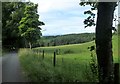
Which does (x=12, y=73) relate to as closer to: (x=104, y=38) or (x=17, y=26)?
(x=104, y=38)

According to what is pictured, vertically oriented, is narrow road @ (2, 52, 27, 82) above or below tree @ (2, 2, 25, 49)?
below

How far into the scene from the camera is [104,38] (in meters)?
11.1

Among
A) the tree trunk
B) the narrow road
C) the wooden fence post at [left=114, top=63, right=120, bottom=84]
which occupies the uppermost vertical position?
the tree trunk

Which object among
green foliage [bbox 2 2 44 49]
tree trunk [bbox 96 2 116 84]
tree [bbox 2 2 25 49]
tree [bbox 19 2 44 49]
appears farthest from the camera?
tree [bbox 2 2 25 49]

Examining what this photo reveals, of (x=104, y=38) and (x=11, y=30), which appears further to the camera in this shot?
(x=11, y=30)

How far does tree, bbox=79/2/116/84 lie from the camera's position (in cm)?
1092

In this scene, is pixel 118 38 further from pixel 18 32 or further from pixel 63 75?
pixel 18 32

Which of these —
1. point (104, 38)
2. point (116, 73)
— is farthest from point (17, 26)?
point (116, 73)

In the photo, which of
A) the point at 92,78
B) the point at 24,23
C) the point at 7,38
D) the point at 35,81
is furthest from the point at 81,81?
the point at 7,38

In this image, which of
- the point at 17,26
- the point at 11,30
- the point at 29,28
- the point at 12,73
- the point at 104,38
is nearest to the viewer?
the point at 104,38

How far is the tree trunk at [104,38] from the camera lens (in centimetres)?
1092

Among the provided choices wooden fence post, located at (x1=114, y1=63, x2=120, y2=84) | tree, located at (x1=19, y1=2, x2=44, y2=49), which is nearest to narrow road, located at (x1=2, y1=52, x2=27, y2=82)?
wooden fence post, located at (x1=114, y1=63, x2=120, y2=84)

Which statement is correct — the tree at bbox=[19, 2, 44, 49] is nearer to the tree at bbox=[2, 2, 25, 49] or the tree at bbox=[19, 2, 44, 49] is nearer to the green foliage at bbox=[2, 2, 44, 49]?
the green foliage at bbox=[2, 2, 44, 49]

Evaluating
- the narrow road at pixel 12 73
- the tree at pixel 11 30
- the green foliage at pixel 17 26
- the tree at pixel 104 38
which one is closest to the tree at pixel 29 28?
the green foliage at pixel 17 26
